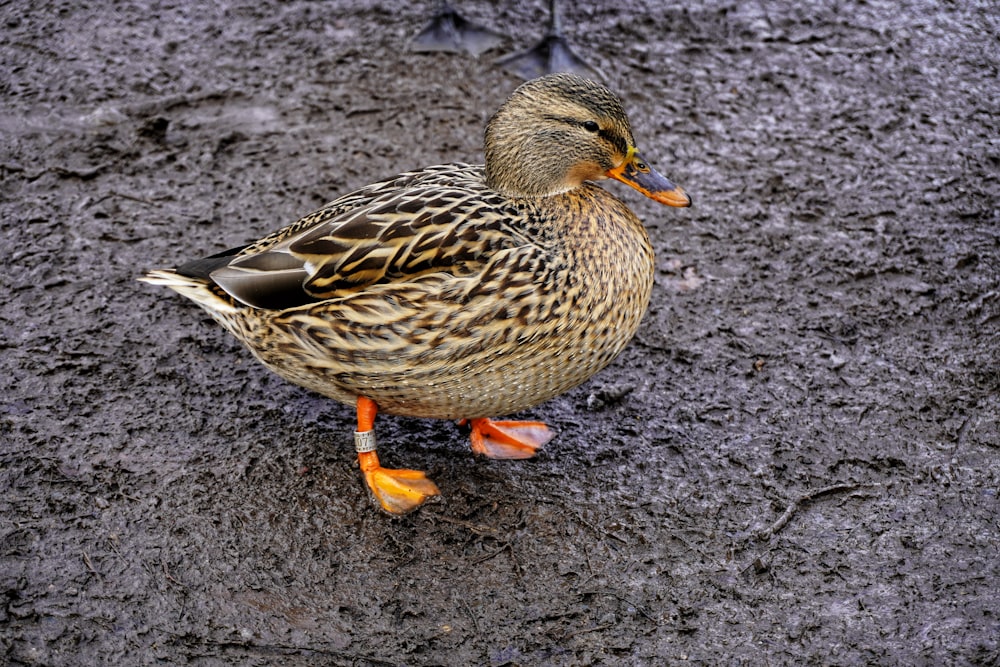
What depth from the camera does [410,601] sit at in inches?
131

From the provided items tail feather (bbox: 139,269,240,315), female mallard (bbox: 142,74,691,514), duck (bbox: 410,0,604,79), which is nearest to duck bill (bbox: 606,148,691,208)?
female mallard (bbox: 142,74,691,514)

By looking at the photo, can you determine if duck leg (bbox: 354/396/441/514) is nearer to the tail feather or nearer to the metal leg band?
the metal leg band

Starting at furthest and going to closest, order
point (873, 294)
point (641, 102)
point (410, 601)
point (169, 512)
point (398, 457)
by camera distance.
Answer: point (641, 102)
point (873, 294)
point (398, 457)
point (169, 512)
point (410, 601)

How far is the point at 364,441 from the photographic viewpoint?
364cm

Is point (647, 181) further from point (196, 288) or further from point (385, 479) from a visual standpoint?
point (196, 288)

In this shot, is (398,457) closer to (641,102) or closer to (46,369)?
(46,369)

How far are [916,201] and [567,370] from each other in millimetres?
2446

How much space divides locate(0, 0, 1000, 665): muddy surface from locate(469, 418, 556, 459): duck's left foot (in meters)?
0.05

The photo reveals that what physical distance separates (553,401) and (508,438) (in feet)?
1.17

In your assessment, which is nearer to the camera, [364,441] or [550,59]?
[364,441]

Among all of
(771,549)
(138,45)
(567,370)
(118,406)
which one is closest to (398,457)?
(567,370)

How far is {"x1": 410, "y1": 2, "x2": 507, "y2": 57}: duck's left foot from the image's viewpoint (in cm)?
586

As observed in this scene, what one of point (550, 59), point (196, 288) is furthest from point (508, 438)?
point (550, 59)

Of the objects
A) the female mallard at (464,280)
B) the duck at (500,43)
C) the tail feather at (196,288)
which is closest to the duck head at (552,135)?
the female mallard at (464,280)
